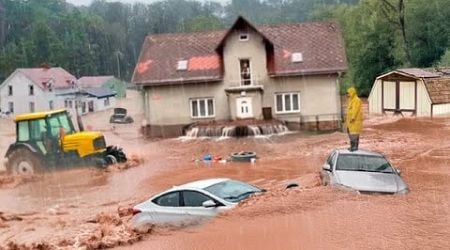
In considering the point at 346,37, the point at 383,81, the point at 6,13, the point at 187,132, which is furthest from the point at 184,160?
the point at 6,13

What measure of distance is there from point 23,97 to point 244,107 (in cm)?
3786

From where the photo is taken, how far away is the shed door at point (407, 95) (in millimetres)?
39656

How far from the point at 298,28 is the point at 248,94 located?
6059mm

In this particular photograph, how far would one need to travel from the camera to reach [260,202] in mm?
12719

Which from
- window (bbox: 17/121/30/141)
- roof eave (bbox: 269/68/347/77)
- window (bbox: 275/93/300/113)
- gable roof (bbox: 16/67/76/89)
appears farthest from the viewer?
gable roof (bbox: 16/67/76/89)

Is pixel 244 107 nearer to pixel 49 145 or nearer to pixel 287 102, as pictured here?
pixel 287 102

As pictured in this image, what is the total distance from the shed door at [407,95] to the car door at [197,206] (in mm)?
29574

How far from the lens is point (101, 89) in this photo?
76000mm

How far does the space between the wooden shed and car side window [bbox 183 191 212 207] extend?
28.9 meters

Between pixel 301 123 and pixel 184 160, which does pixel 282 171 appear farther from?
pixel 301 123

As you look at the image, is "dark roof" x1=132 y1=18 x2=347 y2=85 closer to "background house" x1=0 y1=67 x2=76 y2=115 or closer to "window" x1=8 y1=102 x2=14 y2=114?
"background house" x1=0 y1=67 x2=76 y2=115

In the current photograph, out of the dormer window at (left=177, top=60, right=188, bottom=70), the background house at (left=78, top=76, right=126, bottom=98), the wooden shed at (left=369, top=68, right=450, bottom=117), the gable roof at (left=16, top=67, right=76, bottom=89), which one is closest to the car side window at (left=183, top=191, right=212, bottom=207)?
the dormer window at (left=177, top=60, right=188, bottom=70)

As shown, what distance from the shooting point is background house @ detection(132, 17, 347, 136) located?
123 ft

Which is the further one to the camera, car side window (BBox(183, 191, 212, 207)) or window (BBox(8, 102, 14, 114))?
window (BBox(8, 102, 14, 114))
